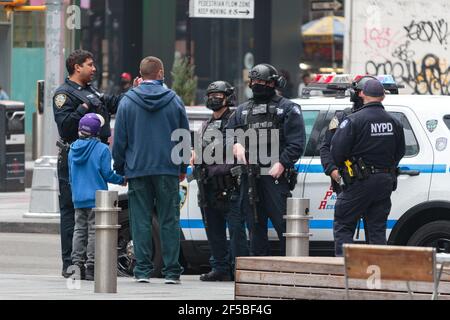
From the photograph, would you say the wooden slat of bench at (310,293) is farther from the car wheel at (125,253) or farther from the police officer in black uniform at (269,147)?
the car wheel at (125,253)

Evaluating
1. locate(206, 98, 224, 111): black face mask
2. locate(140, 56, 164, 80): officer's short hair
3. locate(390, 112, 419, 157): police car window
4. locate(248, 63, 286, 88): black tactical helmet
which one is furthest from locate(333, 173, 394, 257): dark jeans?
locate(140, 56, 164, 80): officer's short hair

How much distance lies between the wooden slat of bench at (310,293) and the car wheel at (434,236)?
112 inches

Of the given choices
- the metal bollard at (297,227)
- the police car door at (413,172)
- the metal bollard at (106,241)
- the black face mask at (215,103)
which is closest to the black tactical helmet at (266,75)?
the black face mask at (215,103)

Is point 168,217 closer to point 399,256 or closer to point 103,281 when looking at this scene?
point 103,281

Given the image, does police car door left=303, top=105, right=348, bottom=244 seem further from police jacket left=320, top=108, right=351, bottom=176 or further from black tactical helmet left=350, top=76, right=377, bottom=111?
black tactical helmet left=350, top=76, right=377, bottom=111

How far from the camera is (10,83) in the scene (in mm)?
31906

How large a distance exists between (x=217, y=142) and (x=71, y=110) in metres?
1.27

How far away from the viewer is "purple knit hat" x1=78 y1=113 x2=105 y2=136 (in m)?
12.2

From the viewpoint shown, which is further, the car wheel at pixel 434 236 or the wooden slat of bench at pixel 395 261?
the car wheel at pixel 434 236

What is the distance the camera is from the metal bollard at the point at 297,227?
1137 cm

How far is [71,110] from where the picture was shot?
1261cm

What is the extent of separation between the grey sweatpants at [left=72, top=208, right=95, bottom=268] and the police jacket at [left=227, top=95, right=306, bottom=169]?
132 cm

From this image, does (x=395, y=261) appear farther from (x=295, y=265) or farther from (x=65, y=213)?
(x=65, y=213)

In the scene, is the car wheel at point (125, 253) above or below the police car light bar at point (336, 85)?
below
